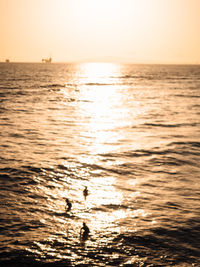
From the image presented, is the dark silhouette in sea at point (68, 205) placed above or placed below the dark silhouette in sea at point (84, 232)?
above

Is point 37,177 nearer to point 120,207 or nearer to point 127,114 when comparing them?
point 120,207

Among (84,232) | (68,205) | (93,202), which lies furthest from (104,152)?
(84,232)

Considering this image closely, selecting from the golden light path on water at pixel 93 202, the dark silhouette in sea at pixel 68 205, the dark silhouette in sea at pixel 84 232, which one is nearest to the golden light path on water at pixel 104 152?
the golden light path on water at pixel 93 202

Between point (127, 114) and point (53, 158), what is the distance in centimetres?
1870

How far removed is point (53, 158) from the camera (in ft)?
52.0

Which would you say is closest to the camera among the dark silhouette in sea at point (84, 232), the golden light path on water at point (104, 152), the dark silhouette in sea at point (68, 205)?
the dark silhouette in sea at point (84, 232)

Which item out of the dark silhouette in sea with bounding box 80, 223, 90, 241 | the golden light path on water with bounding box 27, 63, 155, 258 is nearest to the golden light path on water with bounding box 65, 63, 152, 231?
the golden light path on water with bounding box 27, 63, 155, 258

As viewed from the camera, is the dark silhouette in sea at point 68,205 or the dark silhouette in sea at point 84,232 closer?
the dark silhouette in sea at point 84,232

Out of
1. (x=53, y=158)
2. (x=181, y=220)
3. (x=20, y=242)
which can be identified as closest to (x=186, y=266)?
(x=181, y=220)

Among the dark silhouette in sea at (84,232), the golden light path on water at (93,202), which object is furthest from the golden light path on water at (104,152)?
the dark silhouette in sea at (84,232)

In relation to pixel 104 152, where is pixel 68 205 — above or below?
below

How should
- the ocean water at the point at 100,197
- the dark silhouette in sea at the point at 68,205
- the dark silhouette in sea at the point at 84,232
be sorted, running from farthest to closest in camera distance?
the dark silhouette in sea at the point at 68,205, the dark silhouette in sea at the point at 84,232, the ocean water at the point at 100,197

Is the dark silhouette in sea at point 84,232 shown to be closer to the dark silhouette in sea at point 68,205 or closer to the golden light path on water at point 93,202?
the golden light path on water at point 93,202

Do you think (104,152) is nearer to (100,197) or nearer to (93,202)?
(100,197)
